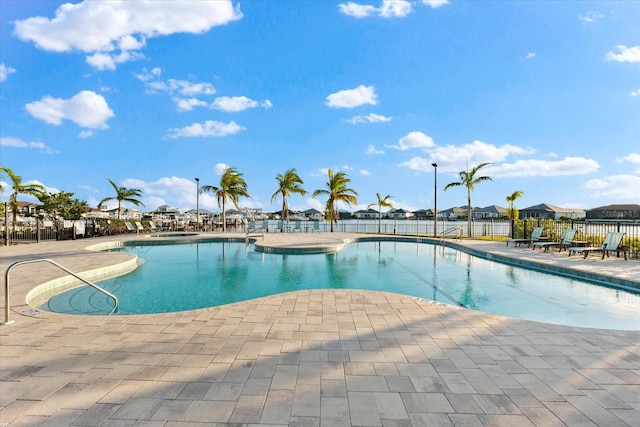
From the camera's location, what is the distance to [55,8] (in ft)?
26.9

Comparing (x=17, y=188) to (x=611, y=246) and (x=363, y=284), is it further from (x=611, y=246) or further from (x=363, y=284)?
(x=611, y=246)

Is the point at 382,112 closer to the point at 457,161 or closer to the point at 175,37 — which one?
the point at 457,161

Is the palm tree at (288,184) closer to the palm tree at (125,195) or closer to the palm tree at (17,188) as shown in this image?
the palm tree at (125,195)

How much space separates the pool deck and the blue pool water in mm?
1801

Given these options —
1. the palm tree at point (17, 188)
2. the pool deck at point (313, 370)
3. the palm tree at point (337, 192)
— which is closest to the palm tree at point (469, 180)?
the palm tree at point (337, 192)

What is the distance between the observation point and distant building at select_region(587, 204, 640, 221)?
36.8 metres

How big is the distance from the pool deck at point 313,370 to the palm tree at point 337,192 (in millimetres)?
17981

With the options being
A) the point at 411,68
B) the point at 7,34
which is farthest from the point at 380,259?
the point at 7,34

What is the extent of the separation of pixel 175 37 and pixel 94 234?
1281 cm

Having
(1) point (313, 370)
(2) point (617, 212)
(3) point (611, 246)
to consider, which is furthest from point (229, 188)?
(2) point (617, 212)

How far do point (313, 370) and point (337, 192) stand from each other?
64.7 feet

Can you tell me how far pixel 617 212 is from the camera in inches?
1486

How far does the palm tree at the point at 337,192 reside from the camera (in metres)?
22.1

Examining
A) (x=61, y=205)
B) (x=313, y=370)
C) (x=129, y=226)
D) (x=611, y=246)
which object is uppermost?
(x=61, y=205)
